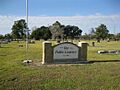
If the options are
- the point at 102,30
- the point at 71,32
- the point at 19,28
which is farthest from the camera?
the point at 71,32

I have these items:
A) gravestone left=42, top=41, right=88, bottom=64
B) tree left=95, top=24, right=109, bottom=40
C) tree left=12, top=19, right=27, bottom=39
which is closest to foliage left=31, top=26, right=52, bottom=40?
tree left=12, top=19, right=27, bottom=39

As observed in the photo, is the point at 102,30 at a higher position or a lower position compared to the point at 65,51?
higher

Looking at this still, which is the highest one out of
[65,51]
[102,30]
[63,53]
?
[102,30]

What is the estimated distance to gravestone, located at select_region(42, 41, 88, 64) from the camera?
14802mm

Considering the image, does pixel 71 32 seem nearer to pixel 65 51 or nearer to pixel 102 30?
pixel 102 30

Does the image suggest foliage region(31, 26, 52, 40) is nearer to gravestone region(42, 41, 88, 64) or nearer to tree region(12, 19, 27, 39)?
tree region(12, 19, 27, 39)

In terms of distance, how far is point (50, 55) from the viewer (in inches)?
587

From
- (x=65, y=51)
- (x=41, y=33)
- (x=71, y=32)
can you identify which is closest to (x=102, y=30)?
(x=41, y=33)

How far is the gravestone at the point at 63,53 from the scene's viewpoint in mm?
14802

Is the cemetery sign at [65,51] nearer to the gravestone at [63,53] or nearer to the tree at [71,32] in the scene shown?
the gravestone at [63,53]

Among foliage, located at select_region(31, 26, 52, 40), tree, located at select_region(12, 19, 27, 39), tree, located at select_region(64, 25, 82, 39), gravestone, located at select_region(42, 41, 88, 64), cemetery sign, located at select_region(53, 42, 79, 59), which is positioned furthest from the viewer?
tree, located at select_region(64, 25, 82, 39)

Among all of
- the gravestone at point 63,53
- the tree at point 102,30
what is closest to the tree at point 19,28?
the tree at point 102,30

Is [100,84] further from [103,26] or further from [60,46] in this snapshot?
A: [103,26]

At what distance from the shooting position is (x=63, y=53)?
15281 millimetres
